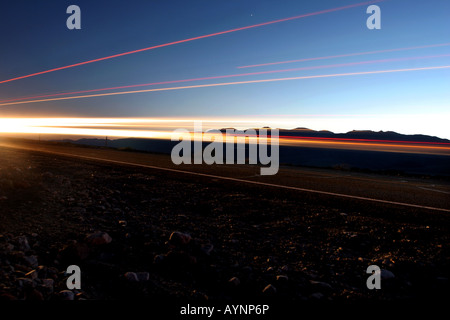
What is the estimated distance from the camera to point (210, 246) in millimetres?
3785

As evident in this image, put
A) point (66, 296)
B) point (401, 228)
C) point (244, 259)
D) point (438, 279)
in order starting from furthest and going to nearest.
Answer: point (401, 228) → point (244, 259) → point (438, 279) → point (66, 296)

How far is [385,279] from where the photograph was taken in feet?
10.2

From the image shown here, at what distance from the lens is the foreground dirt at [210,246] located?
2875 millimetres

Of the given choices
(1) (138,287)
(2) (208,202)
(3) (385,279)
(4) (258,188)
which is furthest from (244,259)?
(4) (258,188)

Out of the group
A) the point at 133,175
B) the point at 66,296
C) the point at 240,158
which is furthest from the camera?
the point at 240,158

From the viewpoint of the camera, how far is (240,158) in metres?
17.1

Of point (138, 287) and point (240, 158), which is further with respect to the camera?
point (240, 158)

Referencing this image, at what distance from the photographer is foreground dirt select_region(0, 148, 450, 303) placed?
2875 mm

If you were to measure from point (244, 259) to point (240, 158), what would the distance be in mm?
13611
